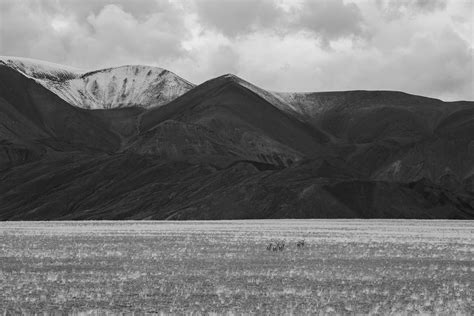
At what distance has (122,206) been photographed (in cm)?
17212

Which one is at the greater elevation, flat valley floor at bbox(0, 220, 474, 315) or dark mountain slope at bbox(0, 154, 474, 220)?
dark mountain slope at bbox(0, 154, 474, 220)

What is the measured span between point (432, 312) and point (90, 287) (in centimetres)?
1171

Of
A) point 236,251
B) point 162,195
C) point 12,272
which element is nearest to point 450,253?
point 236,251

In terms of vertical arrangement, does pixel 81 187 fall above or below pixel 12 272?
above

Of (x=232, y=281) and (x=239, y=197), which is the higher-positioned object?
(x=239, y=197)

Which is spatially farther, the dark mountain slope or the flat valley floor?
the dark mountain slope

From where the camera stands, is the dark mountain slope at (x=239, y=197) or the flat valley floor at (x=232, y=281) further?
the dark mountain slope at (x=239, y=197)

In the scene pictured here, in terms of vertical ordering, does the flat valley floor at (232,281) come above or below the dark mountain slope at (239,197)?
below

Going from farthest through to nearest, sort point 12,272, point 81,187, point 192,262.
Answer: point 81,187 < point 192,262 < point 12,272

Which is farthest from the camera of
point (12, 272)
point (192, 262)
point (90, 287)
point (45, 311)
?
point (192, 262)

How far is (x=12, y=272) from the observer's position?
3578 cm

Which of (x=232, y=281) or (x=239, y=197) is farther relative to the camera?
(x=239, y=197)

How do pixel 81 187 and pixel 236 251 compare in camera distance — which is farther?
pixel 81 187

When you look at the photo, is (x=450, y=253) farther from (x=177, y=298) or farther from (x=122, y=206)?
(x=122, y=206)
